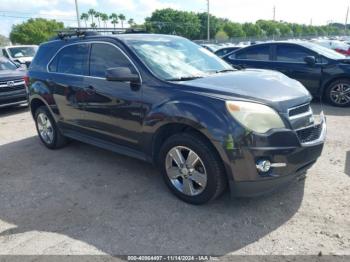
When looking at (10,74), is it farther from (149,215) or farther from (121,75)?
(149,215)

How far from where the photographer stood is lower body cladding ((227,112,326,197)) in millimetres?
3135

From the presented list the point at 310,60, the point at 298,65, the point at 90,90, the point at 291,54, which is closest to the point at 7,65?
the point at 90,90

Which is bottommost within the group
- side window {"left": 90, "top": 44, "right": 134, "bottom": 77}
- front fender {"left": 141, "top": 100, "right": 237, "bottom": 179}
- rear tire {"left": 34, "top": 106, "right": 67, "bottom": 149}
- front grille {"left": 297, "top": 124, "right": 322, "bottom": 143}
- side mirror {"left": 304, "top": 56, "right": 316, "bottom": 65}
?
rear tire {"left": 34, "top": 106, "right": 67, "bottom": 149}

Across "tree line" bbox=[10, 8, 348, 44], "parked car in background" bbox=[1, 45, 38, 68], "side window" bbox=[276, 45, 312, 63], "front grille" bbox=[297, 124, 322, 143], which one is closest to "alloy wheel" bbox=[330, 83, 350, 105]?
"side window" bbox=[276, 45, 312, 63]

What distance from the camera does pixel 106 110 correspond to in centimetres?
436

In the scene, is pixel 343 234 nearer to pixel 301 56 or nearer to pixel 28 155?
pixel 28 155

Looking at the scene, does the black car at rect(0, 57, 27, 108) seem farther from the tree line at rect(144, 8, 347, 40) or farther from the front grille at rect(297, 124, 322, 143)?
the tree line at rect(144, 8, 347, 40)

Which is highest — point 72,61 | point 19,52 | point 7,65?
point 19,52

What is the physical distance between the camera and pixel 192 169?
3.55 metres

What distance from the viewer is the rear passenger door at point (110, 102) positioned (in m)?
4.02

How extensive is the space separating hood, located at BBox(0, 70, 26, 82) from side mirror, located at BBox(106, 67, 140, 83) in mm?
6190

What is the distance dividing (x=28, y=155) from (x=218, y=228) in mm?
3703

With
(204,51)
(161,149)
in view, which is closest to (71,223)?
(161,149)

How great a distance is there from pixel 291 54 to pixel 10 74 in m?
7.31
